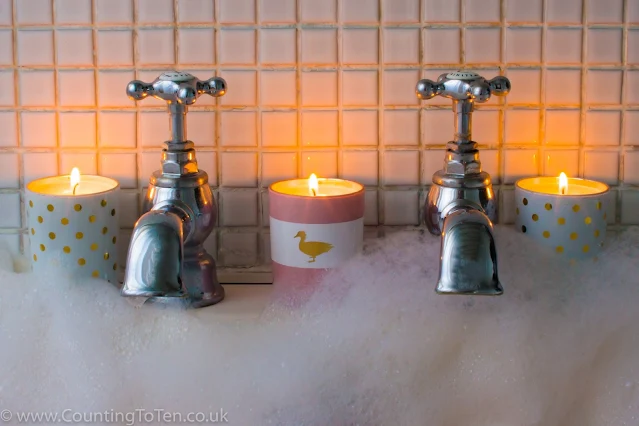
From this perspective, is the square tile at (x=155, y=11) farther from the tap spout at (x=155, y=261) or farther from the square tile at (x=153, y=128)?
the tap spout at (x=155, y=261)

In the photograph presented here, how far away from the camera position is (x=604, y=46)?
0.94 m

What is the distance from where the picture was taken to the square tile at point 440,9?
93 cm

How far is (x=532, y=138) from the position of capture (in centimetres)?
96

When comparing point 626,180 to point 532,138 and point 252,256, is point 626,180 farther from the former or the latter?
point 252,256

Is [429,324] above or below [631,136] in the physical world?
below

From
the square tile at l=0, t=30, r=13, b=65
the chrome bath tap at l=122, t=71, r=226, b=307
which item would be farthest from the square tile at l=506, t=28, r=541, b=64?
the square tile at l=0, t=30, r=13, b=65

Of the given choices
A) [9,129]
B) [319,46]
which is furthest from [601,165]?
[9,129]

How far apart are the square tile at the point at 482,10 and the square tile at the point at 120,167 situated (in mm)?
400

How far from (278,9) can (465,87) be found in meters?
0.24

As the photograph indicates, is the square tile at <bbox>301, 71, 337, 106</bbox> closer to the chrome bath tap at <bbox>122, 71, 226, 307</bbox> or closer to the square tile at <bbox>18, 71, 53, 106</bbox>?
the chrome bath tap at <bbox>122, 71, 226, 307</bbox>

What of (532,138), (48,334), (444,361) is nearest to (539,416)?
(444,361)

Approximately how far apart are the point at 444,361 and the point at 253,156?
0.32m

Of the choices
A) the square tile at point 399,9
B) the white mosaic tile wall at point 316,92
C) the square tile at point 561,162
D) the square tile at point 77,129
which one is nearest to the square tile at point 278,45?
the white mosaic tile wall at point 316,92

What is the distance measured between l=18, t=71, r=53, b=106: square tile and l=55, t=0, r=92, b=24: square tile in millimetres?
65
